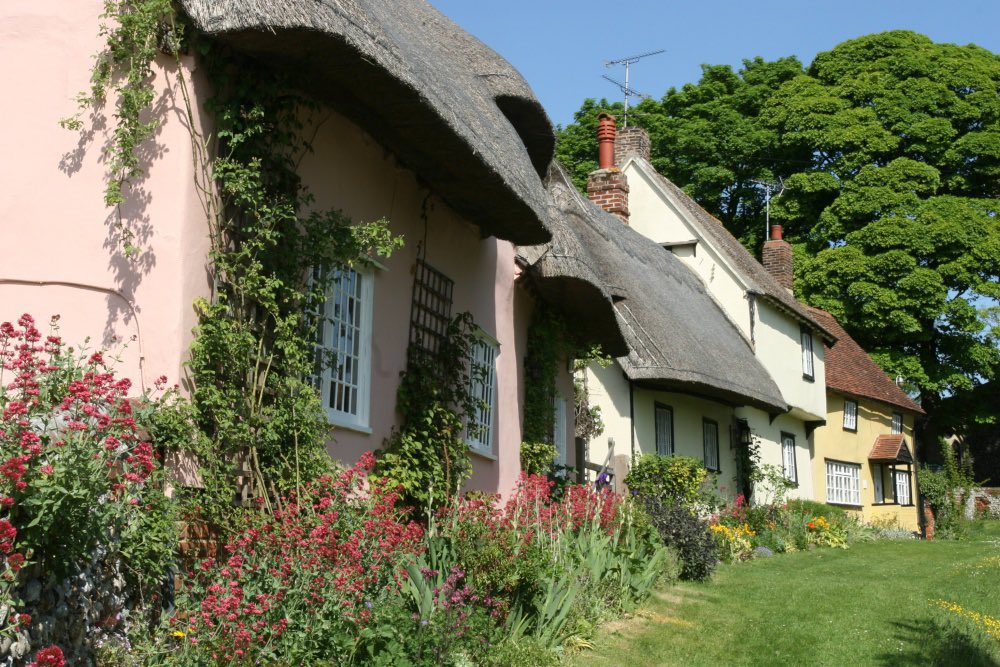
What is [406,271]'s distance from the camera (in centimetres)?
983

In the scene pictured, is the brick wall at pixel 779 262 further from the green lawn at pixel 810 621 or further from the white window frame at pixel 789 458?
the green lawn at pixel 810 621

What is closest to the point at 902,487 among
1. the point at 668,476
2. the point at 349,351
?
the point at 668,476

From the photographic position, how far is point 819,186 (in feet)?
109

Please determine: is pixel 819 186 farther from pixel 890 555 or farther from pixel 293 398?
pixel 293 398

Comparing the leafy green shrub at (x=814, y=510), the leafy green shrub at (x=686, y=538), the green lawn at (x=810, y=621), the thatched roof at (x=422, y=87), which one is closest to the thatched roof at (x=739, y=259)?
the leafy green shrub at (x=814, y=510)

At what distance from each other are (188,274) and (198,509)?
1409mm

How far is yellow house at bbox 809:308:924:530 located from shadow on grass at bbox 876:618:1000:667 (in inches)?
731

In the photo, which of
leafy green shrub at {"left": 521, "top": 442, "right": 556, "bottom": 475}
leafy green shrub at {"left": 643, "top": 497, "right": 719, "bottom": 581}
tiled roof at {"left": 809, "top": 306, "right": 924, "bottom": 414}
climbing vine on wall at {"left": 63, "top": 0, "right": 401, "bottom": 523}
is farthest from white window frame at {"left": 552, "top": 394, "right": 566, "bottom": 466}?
tiled roof at {"left": 809, "top": 306, "right": 924, "bottom": 414}

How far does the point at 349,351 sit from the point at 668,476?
9830 millimetres

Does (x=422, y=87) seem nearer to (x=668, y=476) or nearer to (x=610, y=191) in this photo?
(x=668, y=476)

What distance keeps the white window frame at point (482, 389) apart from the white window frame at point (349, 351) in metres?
1.85

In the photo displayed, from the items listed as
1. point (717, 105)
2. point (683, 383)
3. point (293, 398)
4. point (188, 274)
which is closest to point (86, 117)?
point (188, 274)

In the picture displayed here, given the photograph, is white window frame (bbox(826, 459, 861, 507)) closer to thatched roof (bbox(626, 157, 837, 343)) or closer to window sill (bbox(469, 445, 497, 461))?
thatched roof (bbox(626, 157, 837, 343))

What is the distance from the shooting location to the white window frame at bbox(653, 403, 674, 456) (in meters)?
19.8
